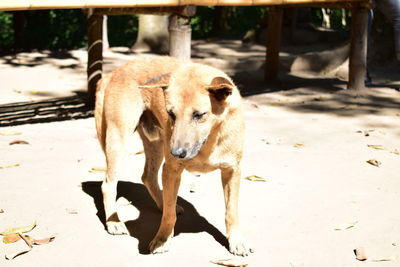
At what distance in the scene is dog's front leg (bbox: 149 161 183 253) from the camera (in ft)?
11.6

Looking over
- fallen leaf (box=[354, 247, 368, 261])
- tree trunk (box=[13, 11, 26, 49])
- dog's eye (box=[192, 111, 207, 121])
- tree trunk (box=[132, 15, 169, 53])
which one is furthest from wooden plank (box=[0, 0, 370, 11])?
tree trunk (box=[13, 11, 26, 49])

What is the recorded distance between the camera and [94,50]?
295 inches

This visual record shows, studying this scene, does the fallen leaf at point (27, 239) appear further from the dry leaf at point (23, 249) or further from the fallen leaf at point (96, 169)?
the fallen leaf at point (96, 169)

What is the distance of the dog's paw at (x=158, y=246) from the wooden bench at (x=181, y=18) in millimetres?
2468

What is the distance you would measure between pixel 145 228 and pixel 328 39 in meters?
10.3

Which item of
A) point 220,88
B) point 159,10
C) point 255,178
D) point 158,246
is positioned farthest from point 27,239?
point 159,10

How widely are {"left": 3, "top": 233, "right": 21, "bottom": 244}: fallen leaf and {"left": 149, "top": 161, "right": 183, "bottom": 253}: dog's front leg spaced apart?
0.90 metres

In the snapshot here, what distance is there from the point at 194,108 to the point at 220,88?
0.60ft

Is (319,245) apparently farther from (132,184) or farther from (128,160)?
(128,160)

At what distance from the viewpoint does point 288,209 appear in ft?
14.0

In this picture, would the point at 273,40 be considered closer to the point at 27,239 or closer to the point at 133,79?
the point at 133,79

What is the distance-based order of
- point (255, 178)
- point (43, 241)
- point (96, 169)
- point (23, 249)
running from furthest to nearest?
point (96, 169) < point (255, 178) < point (43, 241) < point (23, 249)

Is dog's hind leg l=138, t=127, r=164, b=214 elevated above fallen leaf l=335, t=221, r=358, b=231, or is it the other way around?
dog's hind leg l=138, t=127, r=164, b=214

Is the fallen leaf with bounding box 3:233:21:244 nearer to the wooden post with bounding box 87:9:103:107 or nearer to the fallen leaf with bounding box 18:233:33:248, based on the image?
the fallen leaf with bounding box 18:233:33:248
